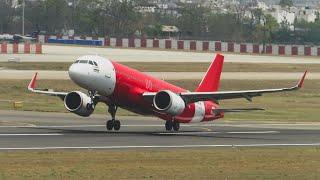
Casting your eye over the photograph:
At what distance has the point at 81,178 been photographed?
26.0 m

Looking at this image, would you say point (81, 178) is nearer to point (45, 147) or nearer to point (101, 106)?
point (45, 147)

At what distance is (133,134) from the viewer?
44000 mm

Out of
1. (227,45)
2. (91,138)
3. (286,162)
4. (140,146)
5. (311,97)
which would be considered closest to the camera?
(286,162)

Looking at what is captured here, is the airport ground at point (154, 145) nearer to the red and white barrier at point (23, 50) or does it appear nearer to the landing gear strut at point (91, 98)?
the landing gear strut at point (91, 98)

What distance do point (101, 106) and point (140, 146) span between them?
93.8ft

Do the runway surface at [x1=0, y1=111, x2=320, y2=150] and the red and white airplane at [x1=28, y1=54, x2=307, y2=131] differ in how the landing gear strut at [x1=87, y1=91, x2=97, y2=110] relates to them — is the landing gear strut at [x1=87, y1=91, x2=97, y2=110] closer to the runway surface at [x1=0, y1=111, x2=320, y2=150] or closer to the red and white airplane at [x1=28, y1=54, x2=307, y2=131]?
the red and white airplane at [x1=28, y1=54, x2=307, y2=131]

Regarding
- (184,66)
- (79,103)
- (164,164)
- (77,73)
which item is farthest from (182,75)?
(164,164)

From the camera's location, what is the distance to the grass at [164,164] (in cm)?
2714

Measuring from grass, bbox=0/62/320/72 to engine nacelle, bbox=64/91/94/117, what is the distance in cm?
5124

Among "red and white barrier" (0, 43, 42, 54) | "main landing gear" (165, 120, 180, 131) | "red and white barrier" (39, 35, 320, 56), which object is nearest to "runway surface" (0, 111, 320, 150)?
"main landing gear" (165, 120, 180, 131)

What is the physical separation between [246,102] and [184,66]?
A: 111 ft

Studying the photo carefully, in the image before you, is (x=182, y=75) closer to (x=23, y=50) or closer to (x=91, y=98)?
(x=23, y=50)

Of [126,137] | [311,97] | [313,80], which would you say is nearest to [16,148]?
[126,137]

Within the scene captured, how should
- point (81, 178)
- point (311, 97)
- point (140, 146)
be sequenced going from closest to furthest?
1. point (81, 178)
2. point (140, 146)
3. point (311, 97)
